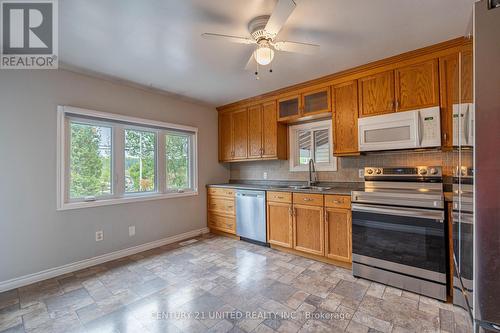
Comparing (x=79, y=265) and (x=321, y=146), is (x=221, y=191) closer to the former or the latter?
(x=321, y=146)

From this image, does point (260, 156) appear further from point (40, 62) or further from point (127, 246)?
point (40, 62)

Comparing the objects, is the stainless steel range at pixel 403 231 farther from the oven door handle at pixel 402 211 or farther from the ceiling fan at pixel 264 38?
the ceiling fan at pixel 264 38

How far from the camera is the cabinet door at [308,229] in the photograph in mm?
2867

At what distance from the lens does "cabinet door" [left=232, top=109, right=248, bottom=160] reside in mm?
4105

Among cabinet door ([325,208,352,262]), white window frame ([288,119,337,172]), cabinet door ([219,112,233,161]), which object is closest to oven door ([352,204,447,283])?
cabinet door ([325,208,352,262])

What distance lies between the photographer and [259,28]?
1.88 metres

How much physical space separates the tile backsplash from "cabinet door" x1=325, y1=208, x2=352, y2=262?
2.32 feet

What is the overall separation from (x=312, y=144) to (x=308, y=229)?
1.37 m

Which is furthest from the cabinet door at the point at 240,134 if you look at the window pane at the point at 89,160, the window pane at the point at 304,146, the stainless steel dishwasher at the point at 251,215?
the window pane at the point at 89,160

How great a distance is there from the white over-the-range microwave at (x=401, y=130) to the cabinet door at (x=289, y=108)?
97 cm

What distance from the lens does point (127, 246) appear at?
322 centimetres

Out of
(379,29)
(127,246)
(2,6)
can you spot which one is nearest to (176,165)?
(127,246)

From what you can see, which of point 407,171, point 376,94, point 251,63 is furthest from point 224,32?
point 407,171

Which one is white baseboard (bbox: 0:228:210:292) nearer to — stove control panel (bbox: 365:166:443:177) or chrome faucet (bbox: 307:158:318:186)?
chrome faucet (bbox: 307:158:318:186)
